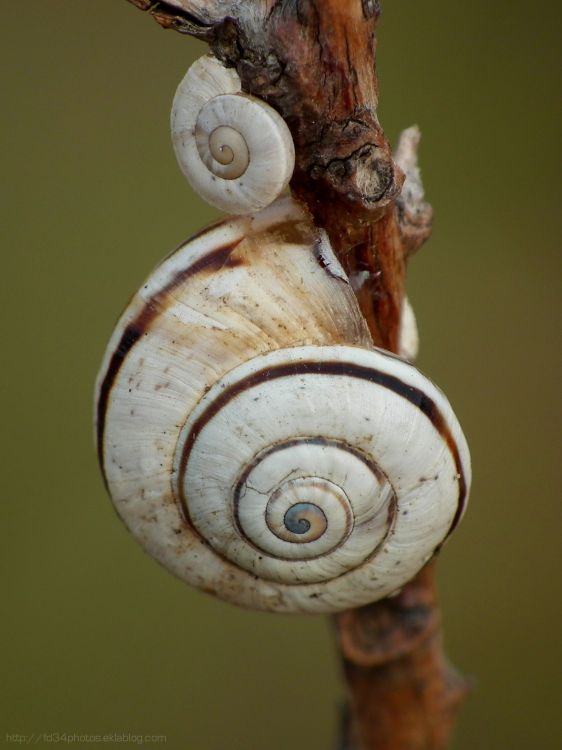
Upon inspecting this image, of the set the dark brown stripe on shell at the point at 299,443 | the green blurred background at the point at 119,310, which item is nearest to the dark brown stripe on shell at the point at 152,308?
the dark brown stripe on shell at the point at 299,443

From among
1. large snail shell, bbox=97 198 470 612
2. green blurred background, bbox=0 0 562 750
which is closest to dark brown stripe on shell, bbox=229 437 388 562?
large snail shell, bbox=97 198 470 612

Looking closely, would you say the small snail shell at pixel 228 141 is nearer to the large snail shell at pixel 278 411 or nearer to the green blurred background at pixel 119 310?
the large snail shell at pixel 278 411

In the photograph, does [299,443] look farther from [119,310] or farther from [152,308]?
[119,310]

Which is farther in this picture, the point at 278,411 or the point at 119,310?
the point at 119,310

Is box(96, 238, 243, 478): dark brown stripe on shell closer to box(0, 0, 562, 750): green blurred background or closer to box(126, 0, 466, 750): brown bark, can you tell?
box(126, 0, 466, 750): brown bark

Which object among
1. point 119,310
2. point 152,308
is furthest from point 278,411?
point 119,310

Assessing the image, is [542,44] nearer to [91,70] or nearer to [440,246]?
[440,246]

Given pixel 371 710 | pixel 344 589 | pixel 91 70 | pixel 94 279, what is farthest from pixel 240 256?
pixel 91 70
